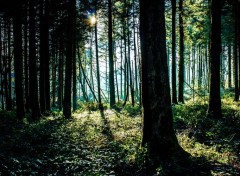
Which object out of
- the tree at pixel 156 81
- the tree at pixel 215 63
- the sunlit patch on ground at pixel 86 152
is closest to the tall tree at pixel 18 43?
the sunlit patch on ground at pixel 86 152

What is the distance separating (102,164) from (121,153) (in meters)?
0.83

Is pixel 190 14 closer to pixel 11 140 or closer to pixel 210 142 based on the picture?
pixel 210 142

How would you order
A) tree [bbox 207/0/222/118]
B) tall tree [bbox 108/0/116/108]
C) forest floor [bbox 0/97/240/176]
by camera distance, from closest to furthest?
forest floor [bbox 0/97/240/176] → tree [bbox 207/0/222/118] → tall tree [bbox 108/0/116/108]

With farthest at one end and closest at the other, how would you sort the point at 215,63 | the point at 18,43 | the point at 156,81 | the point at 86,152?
the point at 18,43, the point at 215,63, the point at 86,152, the point at 156,81

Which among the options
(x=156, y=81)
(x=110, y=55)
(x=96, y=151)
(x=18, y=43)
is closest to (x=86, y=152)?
(x=96, y=151)

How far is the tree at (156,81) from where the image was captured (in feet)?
22.5

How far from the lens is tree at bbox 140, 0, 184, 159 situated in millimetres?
6863

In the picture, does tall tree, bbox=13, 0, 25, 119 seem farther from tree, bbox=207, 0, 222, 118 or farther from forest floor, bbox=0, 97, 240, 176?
tree, bbox=207, 0, 222, 118

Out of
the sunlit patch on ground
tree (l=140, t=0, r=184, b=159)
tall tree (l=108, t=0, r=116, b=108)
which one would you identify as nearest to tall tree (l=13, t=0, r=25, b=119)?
the sunlit patch on ground

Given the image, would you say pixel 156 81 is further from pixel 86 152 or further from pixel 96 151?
pixel 86 152

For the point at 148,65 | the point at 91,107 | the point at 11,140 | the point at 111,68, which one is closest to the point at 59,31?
the point at 111,68

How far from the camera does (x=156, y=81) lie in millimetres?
6949

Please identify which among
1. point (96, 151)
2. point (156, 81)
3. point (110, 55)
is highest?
point (110, 55)

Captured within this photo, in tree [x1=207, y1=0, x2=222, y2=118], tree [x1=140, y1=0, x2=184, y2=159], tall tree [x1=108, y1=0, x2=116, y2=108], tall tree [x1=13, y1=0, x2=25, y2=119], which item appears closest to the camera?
tree [x1=140, y1=0, x2=184, y2=159]
